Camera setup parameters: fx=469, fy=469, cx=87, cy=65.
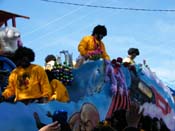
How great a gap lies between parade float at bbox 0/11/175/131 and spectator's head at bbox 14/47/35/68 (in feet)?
1.79

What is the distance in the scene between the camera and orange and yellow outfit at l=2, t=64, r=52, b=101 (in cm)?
675

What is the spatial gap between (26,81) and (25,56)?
1.19 ft

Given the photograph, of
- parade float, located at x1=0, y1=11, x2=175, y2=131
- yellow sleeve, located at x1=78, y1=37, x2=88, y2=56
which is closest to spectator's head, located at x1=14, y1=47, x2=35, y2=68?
parade float, located at x1=0, y1=11, x2=175, y2=131

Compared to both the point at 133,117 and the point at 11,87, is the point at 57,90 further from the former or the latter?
the point at 133,117

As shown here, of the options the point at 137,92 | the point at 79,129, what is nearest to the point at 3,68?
the point at 79,129

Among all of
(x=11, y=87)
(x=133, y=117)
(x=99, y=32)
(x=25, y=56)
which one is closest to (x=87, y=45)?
(x=99, y=32)

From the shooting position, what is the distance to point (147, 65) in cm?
1005

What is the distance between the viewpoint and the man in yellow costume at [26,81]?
6.75 meters

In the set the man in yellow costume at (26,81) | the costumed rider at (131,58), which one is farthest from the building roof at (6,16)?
the man in yellow costume at (26,81)

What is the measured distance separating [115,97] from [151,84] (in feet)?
5.51

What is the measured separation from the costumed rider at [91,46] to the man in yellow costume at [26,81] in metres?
1.58

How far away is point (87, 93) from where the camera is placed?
798cm

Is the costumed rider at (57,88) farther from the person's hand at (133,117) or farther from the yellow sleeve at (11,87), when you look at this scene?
the person's hand at (133,117)

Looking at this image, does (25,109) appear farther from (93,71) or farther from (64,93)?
(93,71)
